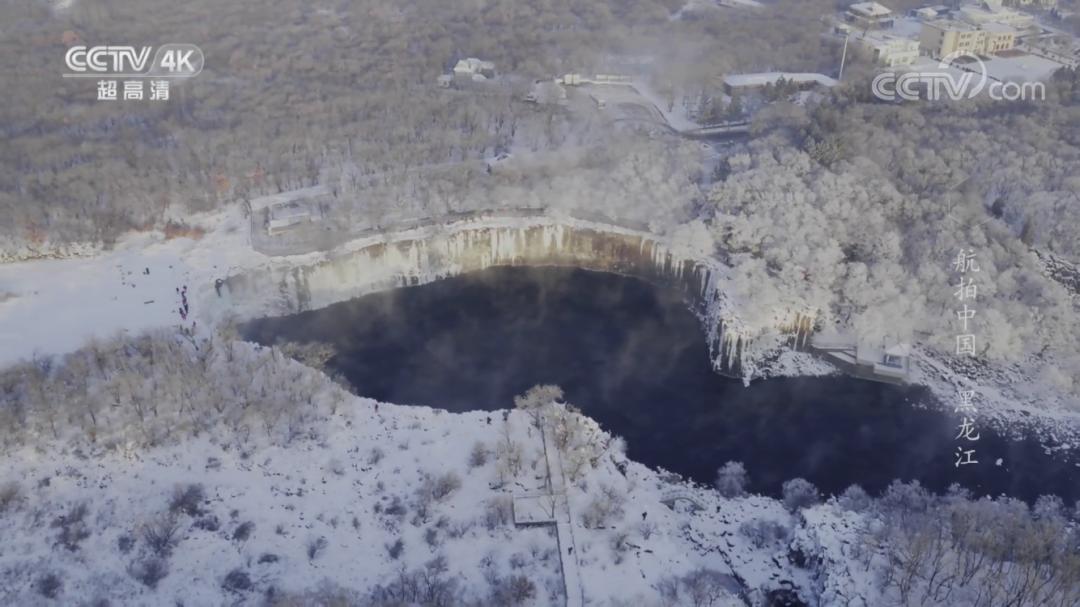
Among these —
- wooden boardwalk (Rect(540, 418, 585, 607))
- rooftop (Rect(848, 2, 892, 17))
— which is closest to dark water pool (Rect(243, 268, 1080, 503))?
wooden boardwalk (Rect(540, 418, 585, 607))

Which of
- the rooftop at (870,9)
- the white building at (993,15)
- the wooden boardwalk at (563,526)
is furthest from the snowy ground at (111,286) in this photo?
the white building at (993,15)

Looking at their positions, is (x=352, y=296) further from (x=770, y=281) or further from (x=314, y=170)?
(x=770, y=281)

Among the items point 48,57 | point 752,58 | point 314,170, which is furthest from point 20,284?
point 752,58

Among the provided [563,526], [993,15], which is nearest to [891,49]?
[993,15]

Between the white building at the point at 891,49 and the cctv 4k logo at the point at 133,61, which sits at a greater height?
the white building at the point at 891,49

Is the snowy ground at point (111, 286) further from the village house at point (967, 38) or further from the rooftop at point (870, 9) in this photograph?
the rooftop at point (870, 9)

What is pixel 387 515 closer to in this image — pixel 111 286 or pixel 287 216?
pixel 111 286

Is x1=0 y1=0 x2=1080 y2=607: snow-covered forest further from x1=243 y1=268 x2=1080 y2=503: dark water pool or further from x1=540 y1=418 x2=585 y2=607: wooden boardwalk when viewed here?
x1=243 y1=268 x2=1080 y2=503: dark water pool
